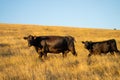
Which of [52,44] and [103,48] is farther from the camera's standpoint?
[103,48]

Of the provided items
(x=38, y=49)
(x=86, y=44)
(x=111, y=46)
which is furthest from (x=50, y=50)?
(x=111, y=46)

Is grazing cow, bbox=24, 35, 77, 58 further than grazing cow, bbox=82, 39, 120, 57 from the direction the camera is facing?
No

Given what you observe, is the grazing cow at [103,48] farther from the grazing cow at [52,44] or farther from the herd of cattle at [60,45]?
the grazing cow at [52,44]

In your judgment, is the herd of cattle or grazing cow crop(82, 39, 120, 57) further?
grazing cow crop(82, 39, 120, 57)

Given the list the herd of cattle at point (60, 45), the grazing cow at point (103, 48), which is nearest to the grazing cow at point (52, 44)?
the herd of cattle at point (60, 45)

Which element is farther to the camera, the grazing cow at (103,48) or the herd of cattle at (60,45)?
Answer: the grazing cow at (103,48)

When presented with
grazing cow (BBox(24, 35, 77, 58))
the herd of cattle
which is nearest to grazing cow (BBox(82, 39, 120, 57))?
the herd of cattle

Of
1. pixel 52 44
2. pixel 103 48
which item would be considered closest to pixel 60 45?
pixel 52 44

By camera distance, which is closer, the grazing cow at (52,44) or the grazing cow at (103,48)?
the grazing cow at (52,44)

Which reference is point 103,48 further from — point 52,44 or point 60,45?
point 52,44

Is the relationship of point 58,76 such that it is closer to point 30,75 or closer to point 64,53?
point 30,75

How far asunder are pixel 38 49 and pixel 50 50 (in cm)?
70

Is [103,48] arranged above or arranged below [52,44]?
below

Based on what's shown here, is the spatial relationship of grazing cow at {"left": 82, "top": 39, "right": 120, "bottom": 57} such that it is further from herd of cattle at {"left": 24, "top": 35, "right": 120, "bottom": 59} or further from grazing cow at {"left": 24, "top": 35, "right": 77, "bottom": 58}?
grazing cow at {"left": 24, "top": 35, "right": 77, "bottom": 58}
